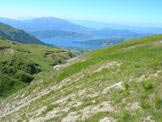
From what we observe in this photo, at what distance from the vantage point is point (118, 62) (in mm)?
38531

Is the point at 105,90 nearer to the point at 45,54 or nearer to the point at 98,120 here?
the point at 98,120

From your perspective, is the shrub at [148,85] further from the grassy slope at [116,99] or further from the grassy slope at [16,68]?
the grassy slope at [16,68]

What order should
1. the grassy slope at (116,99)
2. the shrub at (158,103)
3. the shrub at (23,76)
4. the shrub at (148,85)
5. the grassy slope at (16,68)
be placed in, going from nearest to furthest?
A: the shrub at (158,103)
the grassy slope at (116,99)
the shrub at (148,85)
the grassy slope at (16,68)
the shrub at (23,76)

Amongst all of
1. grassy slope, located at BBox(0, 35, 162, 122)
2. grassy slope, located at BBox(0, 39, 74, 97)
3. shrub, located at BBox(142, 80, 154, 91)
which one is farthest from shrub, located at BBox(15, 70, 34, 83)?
shrub, located at BBox(142, 80, 154, 91)

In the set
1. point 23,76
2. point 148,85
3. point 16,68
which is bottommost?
point 23,76

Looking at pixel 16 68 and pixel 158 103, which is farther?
pixel 16 68

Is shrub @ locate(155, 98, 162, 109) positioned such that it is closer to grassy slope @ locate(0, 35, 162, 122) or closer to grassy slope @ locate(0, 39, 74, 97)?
grassy slope @ locate(0, 35, 162, 122)

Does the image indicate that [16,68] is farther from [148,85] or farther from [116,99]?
[148,85]

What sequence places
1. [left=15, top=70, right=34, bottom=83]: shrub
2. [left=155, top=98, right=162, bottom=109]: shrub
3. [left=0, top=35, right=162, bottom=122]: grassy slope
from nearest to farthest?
[left=155, top=98, right=162, bottom=109]: shrub < [left=0, top=35, right=162, bottom=122]: grassy slope < [left=15, top=70, right=34, bottom=83]: shrub

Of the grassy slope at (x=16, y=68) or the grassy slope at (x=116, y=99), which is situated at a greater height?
the grassy slope at (x=116, y=99)

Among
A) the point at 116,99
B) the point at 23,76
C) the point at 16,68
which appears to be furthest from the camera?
the point at 16,68

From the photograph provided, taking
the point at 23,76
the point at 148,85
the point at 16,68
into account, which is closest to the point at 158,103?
the point at 148,85

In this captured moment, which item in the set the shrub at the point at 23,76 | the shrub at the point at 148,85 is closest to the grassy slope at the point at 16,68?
the shrub at the point at 23,76

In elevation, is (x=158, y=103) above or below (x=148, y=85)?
below
